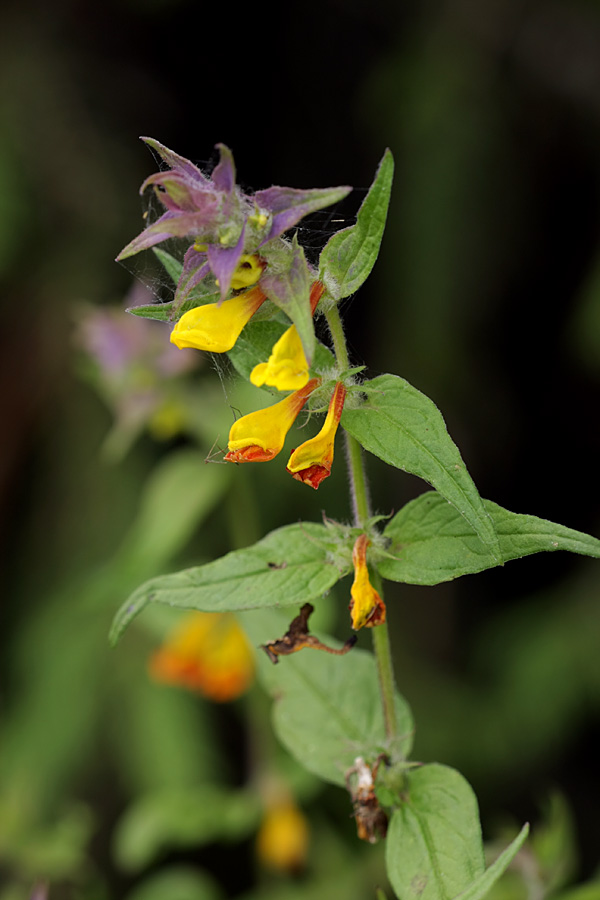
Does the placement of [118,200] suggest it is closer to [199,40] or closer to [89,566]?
[199,40]

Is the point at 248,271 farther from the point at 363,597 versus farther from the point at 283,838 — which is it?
the point at 283,838

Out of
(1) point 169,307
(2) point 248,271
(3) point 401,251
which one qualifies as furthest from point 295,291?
(3) point 401,251

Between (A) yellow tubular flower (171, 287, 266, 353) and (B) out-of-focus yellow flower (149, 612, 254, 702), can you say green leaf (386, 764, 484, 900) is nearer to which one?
(A) yellow tubular flower (171, 287, 266, 353)

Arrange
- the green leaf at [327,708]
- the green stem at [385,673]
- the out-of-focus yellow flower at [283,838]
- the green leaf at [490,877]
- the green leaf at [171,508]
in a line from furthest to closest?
the out-of-focus yellow flower at [283,838] → the green leaf at [171,508] → the green leaf at [327,708] → the green stem at [385,673] → the green leaf at [490,877]

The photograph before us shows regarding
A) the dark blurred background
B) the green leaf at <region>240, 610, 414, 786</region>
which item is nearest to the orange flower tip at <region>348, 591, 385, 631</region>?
the green leaf at <region>240, 610, 414, 786</region>

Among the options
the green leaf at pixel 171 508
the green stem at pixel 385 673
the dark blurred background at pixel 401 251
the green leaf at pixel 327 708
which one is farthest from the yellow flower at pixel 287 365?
the dark blurred background at pixel 401 251

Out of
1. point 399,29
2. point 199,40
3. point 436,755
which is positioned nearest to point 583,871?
point 436,755

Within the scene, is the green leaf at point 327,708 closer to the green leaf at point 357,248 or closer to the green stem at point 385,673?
the green stem at point 385,673
